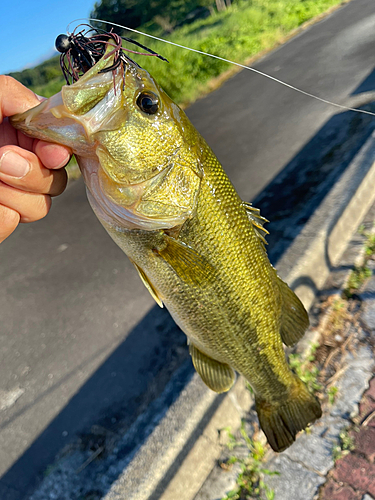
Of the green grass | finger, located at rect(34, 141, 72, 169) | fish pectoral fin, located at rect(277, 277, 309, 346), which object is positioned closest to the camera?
finger, located at rect(34, 141, 72, 169)

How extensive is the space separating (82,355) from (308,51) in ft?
51.3

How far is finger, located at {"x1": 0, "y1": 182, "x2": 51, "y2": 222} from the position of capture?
1.48 meters

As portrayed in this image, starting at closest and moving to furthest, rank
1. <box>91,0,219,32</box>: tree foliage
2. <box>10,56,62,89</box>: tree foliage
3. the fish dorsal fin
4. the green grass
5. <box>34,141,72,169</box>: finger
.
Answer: <box>34,141,72,169</box>: finger
the fish dorsal fin
<box>10,56,62,89</box>: tree foliage
the green grass
<box>91,0,219,32</box>: tree foliage

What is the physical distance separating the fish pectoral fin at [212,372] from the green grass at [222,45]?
11.4m

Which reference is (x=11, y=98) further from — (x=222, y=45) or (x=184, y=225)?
(x=222, y=45)

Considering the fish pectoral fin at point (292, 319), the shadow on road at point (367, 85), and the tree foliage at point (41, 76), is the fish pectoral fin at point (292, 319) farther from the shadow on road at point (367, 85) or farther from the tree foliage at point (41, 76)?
the shadow on road at point (367, 85)

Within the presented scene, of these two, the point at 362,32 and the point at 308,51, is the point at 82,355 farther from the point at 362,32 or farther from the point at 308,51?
A: the point at 362,32

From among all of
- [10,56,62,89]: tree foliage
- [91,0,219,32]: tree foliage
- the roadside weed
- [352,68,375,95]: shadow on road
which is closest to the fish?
the roadside weed

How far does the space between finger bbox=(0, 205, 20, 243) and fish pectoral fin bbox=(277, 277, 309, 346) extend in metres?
1.40

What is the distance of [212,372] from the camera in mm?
1957

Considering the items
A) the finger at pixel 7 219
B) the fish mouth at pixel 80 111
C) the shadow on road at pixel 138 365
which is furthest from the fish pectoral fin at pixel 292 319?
the finger at pixel 7 219

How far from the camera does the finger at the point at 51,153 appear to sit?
1293 mm

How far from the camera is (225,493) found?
2.20m

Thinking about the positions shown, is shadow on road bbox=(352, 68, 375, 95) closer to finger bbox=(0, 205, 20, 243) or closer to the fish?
the fish
